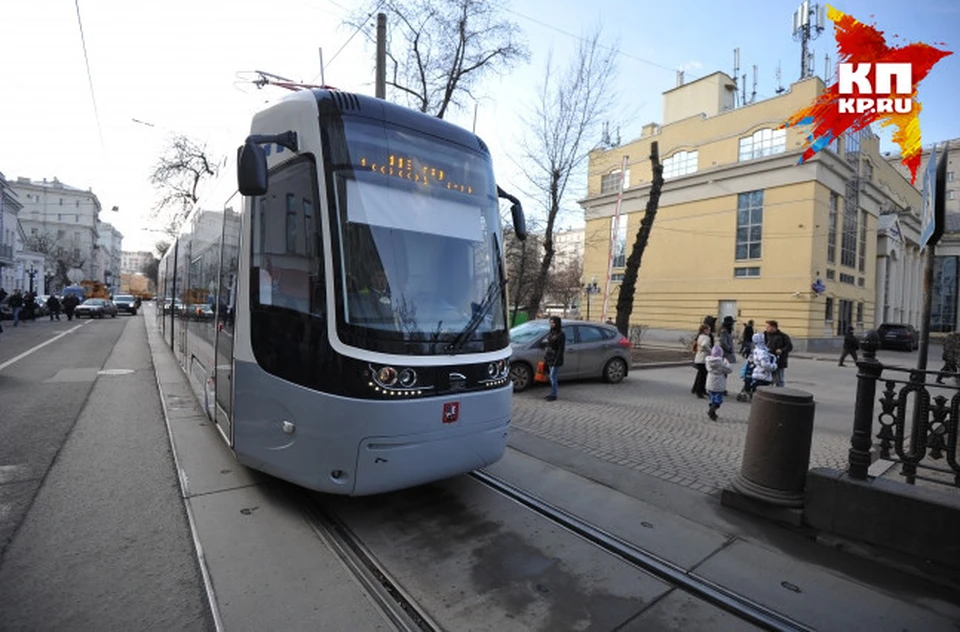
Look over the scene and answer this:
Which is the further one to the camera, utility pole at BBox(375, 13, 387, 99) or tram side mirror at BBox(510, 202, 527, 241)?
utility pole at BBox(375, 13, 387, 99)

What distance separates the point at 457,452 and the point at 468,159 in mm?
2577

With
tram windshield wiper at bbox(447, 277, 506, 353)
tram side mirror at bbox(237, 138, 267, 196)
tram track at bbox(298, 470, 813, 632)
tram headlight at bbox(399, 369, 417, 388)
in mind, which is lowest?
tram track at bbox(298, 470, 813, 632)

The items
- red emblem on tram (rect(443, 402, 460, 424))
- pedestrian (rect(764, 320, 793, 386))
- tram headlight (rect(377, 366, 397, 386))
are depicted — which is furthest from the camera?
pedestrian (rect(764, 320, 793, 386))

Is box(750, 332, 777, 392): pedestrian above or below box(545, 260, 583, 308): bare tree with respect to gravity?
below

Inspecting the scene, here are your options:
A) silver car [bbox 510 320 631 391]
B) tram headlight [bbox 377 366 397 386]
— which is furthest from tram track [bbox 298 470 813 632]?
silver car [bbox 510 320 631 391]

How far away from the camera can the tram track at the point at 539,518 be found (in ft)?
9.66

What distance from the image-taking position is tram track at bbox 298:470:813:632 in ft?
9.66

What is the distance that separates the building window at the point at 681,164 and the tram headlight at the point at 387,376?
34754 mm

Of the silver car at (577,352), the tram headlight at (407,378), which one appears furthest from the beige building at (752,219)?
the tram headlight at (407,378)

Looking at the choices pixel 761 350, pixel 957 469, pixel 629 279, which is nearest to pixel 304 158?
pixel 957 469

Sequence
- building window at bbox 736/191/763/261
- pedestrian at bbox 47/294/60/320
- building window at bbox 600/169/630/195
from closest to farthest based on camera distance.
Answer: building window at bbox 736/191/763/261
pedestrian at bbox 47/294/60/320
building window at bbox 600/169/630/195

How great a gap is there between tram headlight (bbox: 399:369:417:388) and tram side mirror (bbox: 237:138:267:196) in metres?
1.68

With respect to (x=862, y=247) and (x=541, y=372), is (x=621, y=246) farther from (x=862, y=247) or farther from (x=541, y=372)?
(x=541, y=372)

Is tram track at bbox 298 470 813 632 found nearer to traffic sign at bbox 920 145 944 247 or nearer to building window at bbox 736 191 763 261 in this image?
traffic sign at bbox 920 145 944 247
